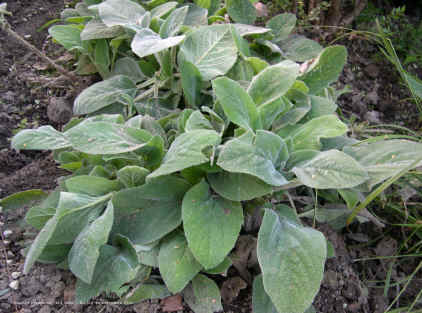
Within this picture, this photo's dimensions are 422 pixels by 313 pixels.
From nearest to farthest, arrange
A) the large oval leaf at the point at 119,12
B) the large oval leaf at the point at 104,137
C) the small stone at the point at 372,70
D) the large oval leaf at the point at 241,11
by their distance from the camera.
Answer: the large oval leaf at the point at 104,137 → the large oval leaf at the point at 119,12 → the large oval leaf at the point at 241,11 → the small stone at the point at 372,70

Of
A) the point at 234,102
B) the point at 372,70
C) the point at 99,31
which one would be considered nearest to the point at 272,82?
the point at 234,102

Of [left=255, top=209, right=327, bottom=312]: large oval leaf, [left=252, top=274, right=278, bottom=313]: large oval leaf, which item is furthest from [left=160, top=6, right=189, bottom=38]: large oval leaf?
[left=252, top=274, right=278, bottom=313]: large oval leaf

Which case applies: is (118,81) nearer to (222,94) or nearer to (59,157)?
(59,157)

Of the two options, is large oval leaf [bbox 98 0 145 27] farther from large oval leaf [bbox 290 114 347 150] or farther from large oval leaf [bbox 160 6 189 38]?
large oval leaf [bbox 290 114 347 150]

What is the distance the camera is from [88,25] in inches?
52.6

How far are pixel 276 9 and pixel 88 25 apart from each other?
0.98 m

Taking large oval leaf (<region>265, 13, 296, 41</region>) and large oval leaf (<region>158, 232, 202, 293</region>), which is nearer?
large oval leaf (<region>158, 232, 202, 293</region>)

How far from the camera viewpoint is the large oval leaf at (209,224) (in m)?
0.80

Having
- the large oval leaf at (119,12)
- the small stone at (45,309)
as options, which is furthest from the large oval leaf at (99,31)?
the small stone at (45,309)

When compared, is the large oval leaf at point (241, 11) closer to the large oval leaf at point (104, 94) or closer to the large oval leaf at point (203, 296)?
the large oval leaf at point (104, 94)

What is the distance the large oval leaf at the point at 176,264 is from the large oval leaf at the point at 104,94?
0.53 metres

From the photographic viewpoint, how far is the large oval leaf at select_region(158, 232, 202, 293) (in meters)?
0.84

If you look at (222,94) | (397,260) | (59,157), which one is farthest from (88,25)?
(397,260)

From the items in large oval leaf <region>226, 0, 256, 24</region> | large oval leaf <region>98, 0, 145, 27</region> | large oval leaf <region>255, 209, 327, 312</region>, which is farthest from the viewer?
large oval leaf <region>226, 0, 256, 24</region>
